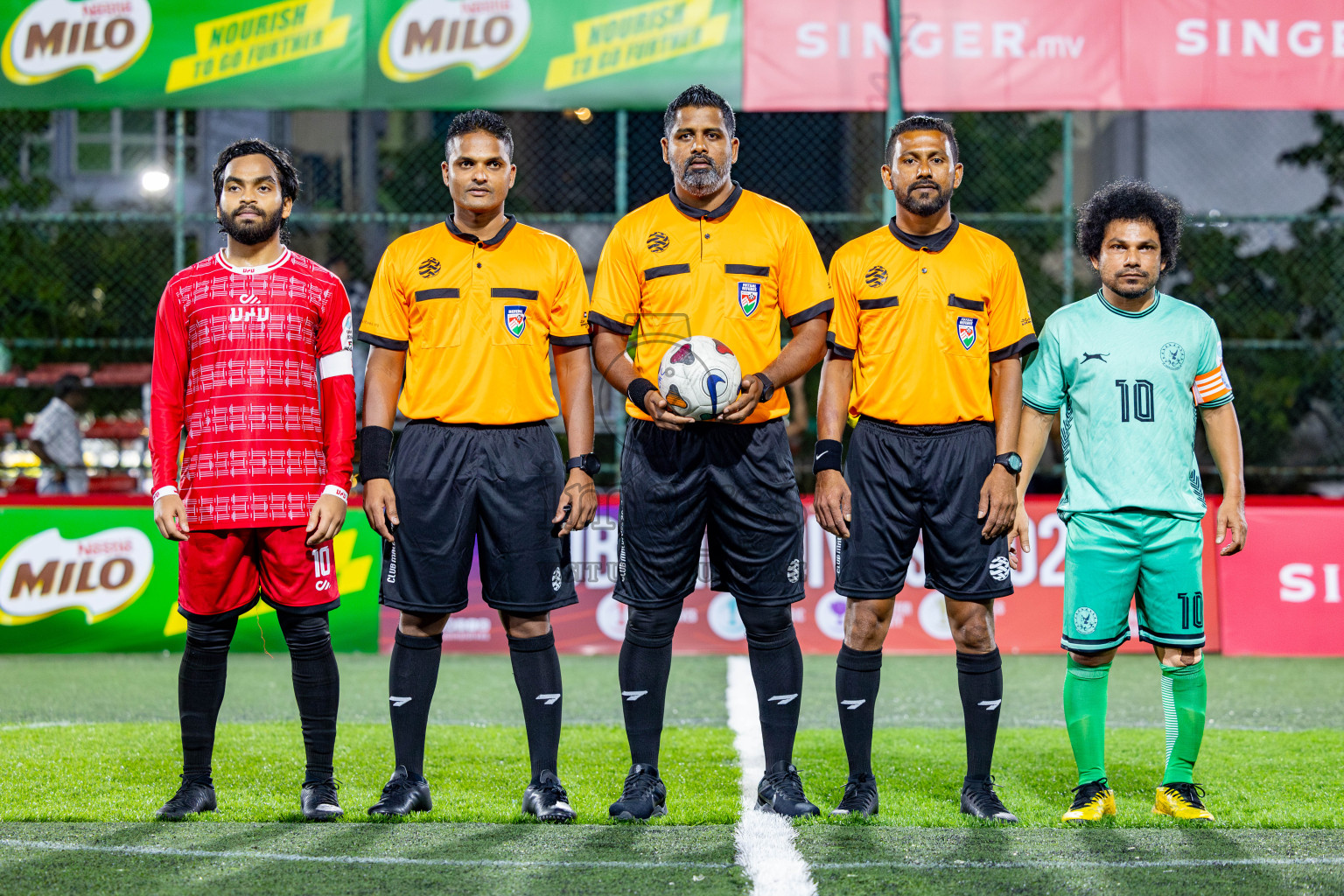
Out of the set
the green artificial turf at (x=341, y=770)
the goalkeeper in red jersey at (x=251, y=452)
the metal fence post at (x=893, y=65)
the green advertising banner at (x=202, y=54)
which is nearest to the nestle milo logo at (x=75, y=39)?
the green advertising banner at (x=202, y=54)

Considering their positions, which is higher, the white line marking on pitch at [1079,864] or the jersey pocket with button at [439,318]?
the jersey pocket with button at [439,318]

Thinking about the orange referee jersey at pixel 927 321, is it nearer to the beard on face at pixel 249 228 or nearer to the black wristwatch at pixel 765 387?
the black wristwatch at pixel 765 387

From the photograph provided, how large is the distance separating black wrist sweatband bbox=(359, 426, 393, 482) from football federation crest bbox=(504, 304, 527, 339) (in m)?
0.52

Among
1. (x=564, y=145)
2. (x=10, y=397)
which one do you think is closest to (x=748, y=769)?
(x=10, y=397)

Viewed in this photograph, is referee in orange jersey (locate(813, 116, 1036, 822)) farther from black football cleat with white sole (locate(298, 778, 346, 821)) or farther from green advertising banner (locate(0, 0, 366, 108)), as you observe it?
green advertising banner (locate(0, 0, 366, 108))

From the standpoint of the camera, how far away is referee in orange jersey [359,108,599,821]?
420 centimetres

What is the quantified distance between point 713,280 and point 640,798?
1659 millimetres

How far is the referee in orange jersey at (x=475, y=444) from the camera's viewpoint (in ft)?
13.8

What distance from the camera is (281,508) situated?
13.7 ft

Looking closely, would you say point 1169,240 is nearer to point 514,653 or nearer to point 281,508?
point 514,653

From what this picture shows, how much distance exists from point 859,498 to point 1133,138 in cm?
1241

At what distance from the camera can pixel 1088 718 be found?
4.28m

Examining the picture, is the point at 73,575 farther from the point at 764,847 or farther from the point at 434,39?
the point at 764,847

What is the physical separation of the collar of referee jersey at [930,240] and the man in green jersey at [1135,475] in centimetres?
45
